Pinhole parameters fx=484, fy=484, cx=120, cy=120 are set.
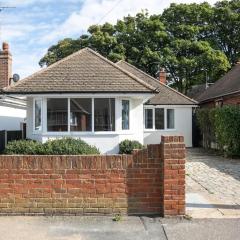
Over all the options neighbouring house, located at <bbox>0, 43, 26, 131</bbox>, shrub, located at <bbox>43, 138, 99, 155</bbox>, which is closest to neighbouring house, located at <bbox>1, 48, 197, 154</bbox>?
shrub, located at <bbox>43, 138, 99, 155</bbox>

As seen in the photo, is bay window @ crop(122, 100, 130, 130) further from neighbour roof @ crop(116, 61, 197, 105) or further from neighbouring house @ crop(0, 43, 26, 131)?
neighbour roof @ crop(116, 61, 197, 105)

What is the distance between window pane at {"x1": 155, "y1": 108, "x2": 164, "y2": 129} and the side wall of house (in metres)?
7.31

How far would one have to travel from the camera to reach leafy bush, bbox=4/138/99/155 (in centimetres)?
1273

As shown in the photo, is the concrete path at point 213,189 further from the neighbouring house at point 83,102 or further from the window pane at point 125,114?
the neighbouring house at point 83,102

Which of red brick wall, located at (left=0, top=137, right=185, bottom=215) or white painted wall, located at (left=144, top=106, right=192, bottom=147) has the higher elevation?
white painted wall, located at (left=144, top=106, right=192, bottom=147)

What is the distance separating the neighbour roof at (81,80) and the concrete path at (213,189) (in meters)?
3.58

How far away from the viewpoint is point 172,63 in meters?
39.0

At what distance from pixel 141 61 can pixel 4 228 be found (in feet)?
107

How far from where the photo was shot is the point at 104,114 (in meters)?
17.2

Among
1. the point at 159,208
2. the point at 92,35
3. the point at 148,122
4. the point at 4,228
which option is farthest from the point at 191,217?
the point at 92,35

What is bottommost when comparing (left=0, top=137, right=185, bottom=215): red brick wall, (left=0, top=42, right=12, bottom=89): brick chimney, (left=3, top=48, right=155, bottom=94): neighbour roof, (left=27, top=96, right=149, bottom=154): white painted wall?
(left=0, top=137, right=185, bottom=215): red brick wall

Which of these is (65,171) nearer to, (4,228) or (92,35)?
(4,228)

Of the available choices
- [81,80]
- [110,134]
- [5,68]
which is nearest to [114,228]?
[110,134]

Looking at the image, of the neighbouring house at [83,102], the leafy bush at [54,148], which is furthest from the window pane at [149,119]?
the leafy bush at [54,148]
